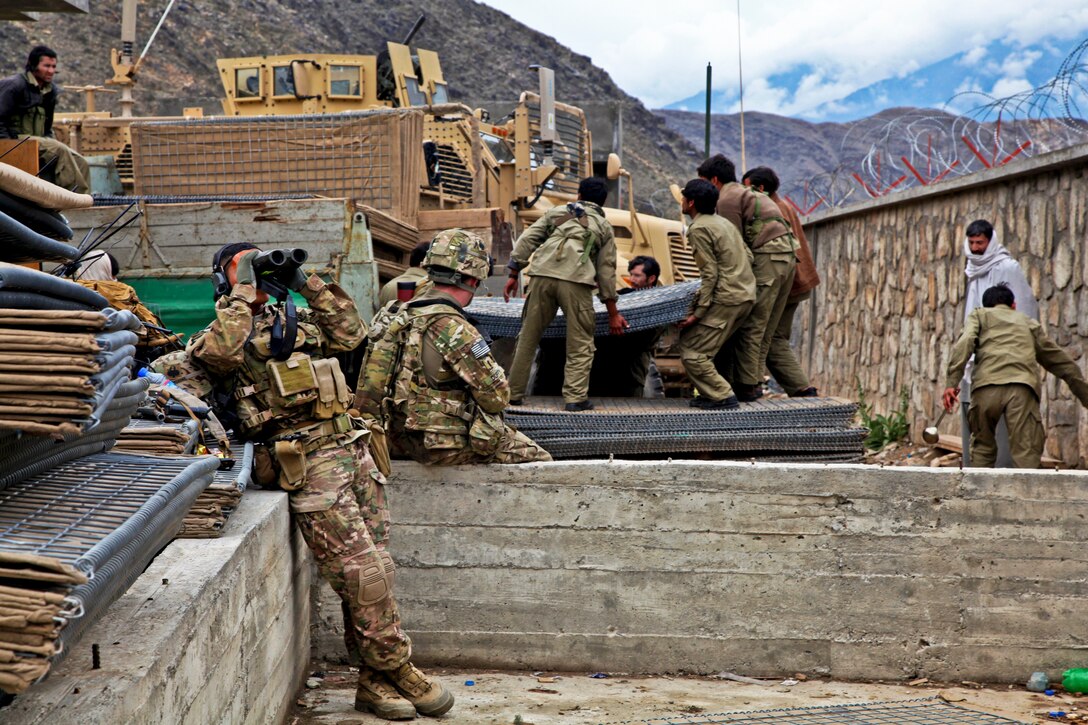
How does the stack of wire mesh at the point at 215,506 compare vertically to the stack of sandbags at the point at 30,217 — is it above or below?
below

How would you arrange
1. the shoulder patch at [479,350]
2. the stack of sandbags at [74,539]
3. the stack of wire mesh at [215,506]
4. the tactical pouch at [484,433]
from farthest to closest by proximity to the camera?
the tactical pouch at [484,433]
the shoulder patch at [479,350]
the stack of wire mesh at [215,506]
the stack of sandbags at [74,539]

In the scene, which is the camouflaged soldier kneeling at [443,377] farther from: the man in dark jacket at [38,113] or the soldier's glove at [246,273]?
the man in dark jacket at [38,113]

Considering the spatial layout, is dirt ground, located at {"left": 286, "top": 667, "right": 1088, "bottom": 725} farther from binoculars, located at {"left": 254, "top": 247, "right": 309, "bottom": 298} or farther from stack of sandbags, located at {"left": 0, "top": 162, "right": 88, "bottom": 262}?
stack of sandbags, located at {"left": 0, "top": 162, "right": 88, "bottom": 262}

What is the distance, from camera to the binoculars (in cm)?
454

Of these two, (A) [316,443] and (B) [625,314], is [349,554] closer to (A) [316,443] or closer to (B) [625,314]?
(A) [316,443]

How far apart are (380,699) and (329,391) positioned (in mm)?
1214

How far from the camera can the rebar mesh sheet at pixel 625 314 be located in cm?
727

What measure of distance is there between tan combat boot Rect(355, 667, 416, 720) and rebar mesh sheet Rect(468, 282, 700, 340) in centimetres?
290

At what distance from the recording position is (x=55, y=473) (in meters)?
2.75

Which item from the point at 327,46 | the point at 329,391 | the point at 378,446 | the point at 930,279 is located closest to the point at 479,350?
the point at 378,446

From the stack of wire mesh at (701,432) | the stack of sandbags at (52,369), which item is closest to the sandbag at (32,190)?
the stack of sandbags at (52,369)

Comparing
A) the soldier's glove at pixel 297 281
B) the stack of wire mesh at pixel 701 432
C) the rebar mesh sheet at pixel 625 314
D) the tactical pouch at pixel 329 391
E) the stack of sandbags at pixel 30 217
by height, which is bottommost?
the stack of wire mesh at pixel 701 432

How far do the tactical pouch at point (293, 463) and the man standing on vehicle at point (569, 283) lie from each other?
2608 mm

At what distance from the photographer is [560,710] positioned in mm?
4953
